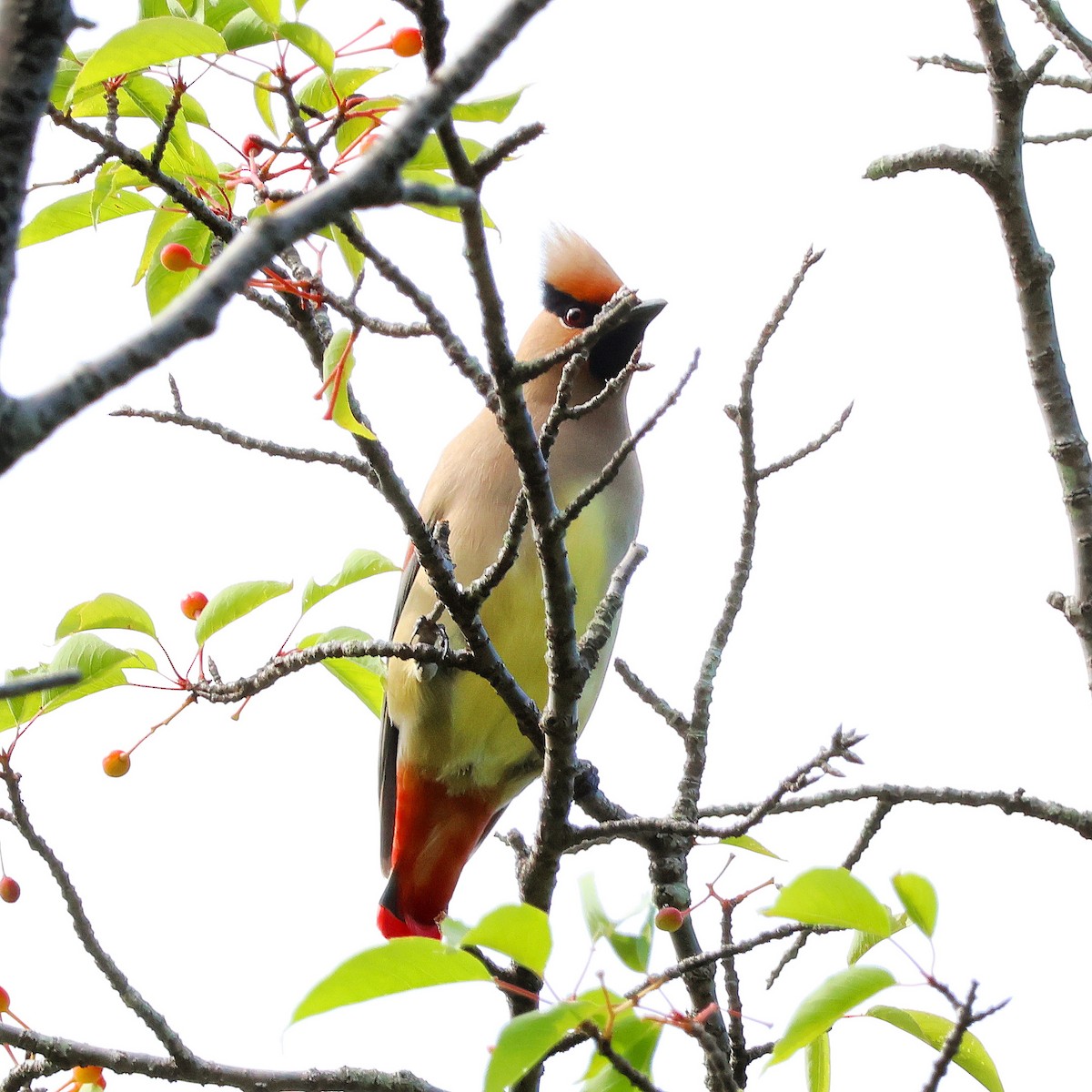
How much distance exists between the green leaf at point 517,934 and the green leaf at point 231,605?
1053 mm

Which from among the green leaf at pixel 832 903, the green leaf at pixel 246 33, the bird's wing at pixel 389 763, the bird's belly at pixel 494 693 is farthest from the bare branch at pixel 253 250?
the bird's wing at pixel 389 763

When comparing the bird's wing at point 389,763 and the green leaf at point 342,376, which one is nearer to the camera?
the green leaf at point 342,376

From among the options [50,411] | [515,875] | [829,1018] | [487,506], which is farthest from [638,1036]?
[487,506]

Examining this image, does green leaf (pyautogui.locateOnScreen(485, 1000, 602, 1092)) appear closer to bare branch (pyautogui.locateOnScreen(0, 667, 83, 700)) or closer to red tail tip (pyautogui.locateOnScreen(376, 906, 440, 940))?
bare branch (pyautogui.locateOnScreen(0, 667, 83, 700))

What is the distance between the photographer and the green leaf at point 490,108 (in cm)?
171

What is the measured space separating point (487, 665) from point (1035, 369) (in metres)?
0.98

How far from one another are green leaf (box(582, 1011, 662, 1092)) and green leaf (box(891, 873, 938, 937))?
0.90 feet

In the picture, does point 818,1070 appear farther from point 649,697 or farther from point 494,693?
point 494,693

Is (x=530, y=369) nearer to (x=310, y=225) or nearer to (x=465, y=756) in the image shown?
(x=310, y=225)

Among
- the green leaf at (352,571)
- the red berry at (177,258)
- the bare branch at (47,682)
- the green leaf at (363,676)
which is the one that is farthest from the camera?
the green leaf at (363,676)

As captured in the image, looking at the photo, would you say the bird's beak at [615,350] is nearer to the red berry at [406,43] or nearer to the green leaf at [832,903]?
the red berry at [406,43]

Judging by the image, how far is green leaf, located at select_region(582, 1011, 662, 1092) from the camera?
53.3 inches

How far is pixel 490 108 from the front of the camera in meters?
1.71

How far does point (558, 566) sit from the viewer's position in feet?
5.86
